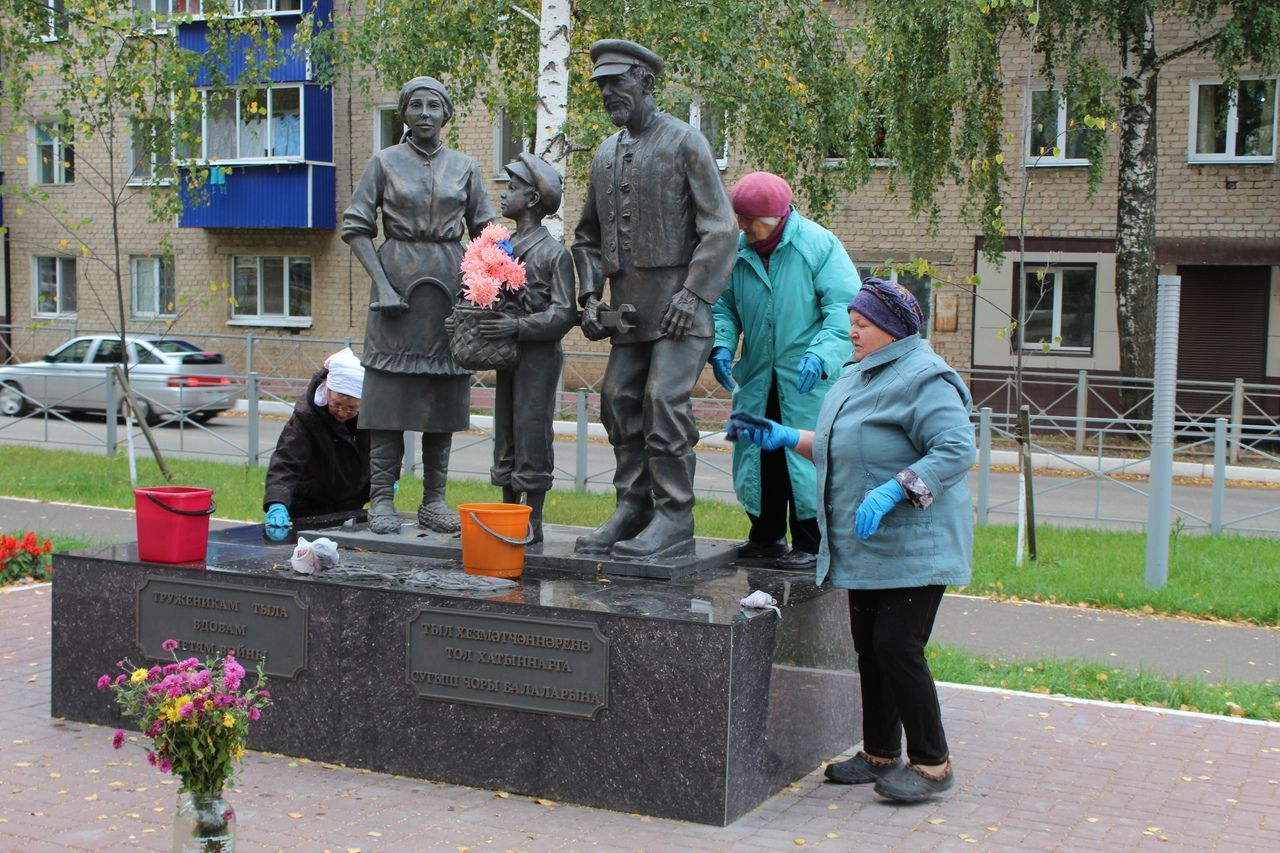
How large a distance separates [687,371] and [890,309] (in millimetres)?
1023

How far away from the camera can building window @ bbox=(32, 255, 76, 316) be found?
32531mm

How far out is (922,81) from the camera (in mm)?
18438

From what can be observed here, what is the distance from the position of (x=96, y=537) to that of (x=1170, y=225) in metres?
17.2

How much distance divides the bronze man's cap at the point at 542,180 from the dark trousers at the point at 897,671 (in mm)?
2227

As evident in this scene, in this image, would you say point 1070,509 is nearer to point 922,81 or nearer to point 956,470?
point 922,81

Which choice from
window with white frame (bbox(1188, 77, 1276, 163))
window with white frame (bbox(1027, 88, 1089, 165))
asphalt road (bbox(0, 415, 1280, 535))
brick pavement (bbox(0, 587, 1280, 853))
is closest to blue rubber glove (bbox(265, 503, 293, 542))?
brick pavement (bbox(0, 587, 1280, 853))

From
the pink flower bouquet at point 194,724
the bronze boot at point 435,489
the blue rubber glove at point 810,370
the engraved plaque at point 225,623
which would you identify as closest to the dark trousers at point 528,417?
the bronze boot at point 435,489

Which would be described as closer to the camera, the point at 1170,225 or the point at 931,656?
the point at 931,656

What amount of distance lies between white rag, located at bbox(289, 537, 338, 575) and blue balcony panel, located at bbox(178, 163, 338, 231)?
75.8 feet

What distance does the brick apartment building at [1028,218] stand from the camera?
2231 centimetres

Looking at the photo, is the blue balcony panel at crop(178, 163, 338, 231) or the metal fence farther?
the blue balcony panel at crop(178, 163, 338, 231)

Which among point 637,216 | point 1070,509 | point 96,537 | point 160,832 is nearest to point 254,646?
point 160,832

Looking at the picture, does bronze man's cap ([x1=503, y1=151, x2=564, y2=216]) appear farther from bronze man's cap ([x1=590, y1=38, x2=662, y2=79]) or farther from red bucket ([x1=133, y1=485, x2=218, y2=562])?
red bucket ([x1=133, y1=485, x2=218, y2=562])

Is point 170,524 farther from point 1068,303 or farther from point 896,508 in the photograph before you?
point 1068,303
